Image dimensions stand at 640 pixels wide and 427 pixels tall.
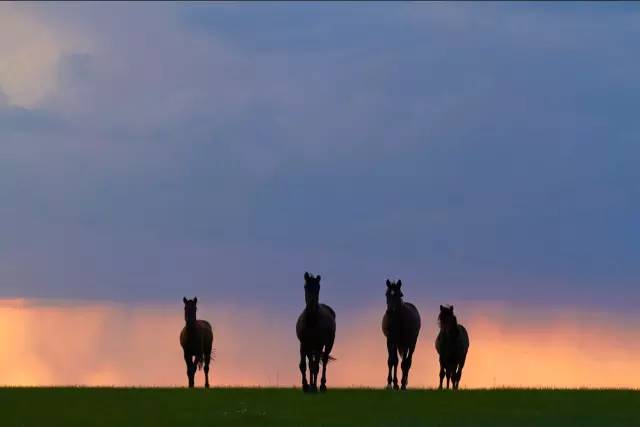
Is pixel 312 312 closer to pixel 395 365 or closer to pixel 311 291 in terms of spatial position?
pixel 311 291

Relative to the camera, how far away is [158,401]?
3291 cm

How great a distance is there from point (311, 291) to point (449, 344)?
861cm

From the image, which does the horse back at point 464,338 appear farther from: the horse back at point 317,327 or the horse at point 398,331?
the horse back at point 317,327

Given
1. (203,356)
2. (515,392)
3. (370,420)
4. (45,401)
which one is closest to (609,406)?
Result: (515,392)

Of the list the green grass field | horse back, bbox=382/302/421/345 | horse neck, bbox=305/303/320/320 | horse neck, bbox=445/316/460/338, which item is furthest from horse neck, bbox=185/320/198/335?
horse neck, bbox=305/303/320/320

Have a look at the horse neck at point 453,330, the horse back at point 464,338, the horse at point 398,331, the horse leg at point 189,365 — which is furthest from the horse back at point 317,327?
the horse leg at point 189,365

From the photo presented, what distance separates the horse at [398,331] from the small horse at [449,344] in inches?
54.5

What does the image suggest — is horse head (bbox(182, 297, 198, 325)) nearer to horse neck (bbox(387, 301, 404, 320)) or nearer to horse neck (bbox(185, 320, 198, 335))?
horse neck (bbox(185, 320, 198, 335))

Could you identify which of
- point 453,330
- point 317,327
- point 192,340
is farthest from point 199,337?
point 317,327

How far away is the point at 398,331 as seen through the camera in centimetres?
4066

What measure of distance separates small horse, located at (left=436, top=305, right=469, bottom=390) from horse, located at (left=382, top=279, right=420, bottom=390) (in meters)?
1.38

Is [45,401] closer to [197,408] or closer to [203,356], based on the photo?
[197,408]

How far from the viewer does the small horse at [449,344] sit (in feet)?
139

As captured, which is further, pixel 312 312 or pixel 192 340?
pixel 192 340
